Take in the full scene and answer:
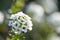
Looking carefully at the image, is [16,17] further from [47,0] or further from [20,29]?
[47,0]

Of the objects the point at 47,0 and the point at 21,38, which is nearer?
the point at 21,38

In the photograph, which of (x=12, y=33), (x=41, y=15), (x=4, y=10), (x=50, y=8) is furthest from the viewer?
(x=50, y=8)

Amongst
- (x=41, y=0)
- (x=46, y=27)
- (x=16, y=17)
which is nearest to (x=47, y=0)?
(x=41, y=0)

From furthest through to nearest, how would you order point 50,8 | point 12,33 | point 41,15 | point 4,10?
1. point 50,8
2. point 41,15
3. point 4,10
4. point 12,33

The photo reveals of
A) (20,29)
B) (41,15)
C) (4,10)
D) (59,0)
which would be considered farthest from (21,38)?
(59,0)

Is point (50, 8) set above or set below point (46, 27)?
above

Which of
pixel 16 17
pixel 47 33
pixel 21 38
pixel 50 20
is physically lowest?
pixel 21 38

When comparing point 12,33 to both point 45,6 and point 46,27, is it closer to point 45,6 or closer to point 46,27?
point 46,27
